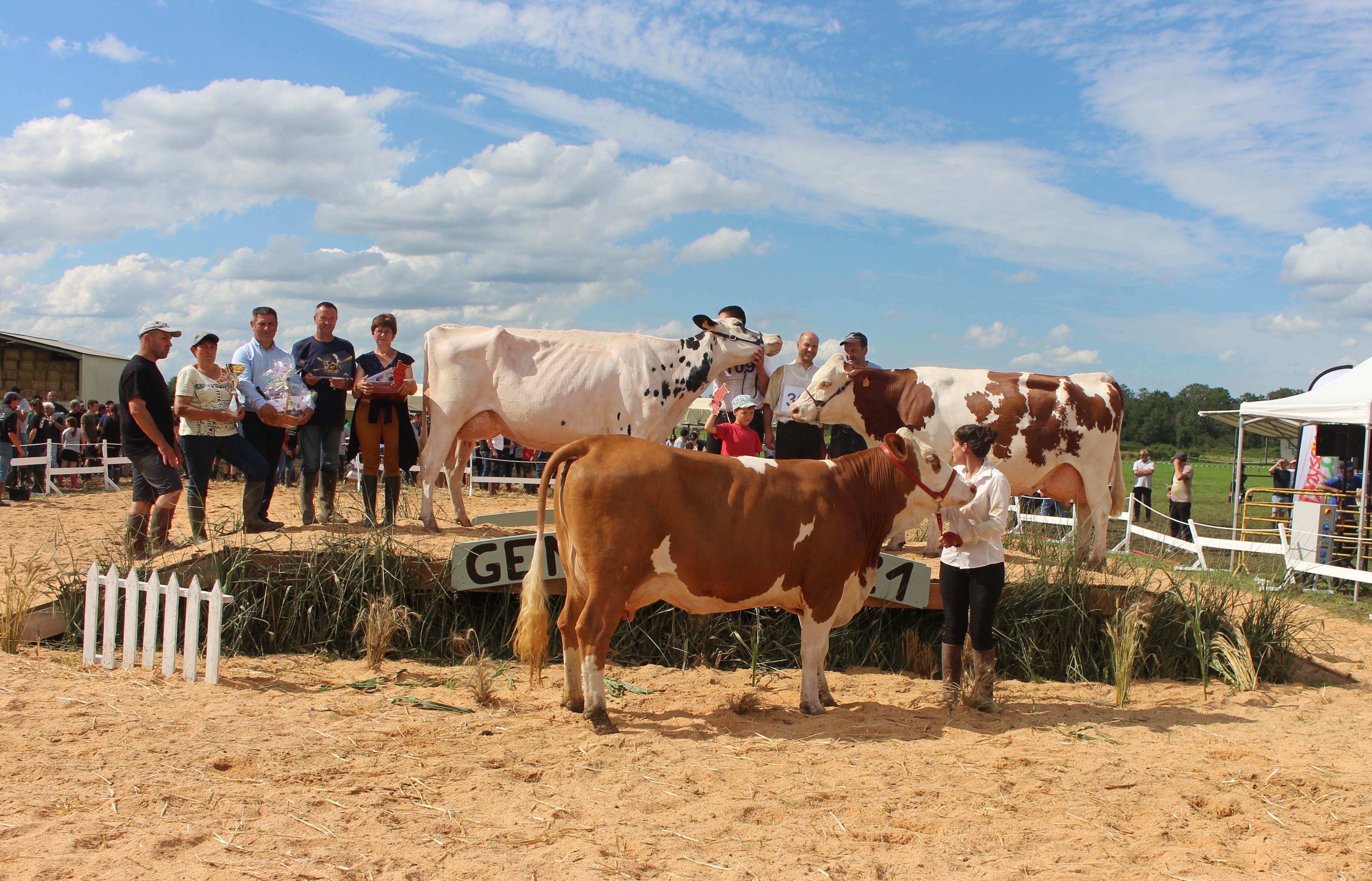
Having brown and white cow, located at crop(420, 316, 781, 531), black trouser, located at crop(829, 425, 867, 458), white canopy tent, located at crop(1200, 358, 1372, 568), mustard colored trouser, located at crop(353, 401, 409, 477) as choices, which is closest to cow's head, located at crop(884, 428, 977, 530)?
brown and white cow, located at crop(420, 316, 781, 531)

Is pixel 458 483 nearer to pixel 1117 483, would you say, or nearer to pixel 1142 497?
pixel 1117 483

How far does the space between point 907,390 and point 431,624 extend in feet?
15.1

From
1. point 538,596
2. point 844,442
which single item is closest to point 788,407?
point 844,442

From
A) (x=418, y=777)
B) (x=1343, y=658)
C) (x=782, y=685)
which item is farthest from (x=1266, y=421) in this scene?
(x=418, y=777)

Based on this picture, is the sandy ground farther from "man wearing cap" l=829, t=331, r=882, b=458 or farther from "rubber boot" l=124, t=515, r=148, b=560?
"man wearing cap" l=829, t=331, r=882, b=458

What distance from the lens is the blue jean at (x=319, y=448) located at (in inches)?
314

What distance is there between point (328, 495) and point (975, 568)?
5.60 m

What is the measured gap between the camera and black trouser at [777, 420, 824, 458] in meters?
8.46

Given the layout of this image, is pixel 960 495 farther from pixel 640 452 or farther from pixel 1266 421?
pixel 1266 421

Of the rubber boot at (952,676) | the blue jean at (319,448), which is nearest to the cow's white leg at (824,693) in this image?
the rubber boot at (952,676)

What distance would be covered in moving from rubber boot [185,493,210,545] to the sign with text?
7.05 feet

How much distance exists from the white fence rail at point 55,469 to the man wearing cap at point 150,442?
8988 millimetres

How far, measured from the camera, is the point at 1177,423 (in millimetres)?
72688

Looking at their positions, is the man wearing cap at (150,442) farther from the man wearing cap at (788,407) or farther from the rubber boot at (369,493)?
the man wearing cap at (788,407)
